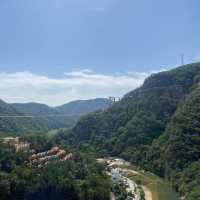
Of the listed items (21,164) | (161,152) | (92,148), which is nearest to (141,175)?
(161,152)

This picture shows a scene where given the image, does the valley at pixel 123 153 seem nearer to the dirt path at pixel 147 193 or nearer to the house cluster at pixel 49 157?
the house cluster at pixel 49 157

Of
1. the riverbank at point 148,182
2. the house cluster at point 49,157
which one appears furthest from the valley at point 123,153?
the riverbank at point 148,182

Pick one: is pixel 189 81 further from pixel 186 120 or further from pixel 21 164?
pixel 21 164

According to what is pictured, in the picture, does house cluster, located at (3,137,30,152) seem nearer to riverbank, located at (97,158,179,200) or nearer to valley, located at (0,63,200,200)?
valley, located at (0,63,200,200)

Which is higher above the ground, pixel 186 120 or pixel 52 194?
pixel 186 120

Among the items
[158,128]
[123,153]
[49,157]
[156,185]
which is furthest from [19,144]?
[158,128]

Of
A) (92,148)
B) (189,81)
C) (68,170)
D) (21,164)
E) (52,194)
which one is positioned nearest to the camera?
(52,194)

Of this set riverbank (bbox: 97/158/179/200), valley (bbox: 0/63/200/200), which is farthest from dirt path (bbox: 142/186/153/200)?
valley (bbox: 0/63/200/200)
